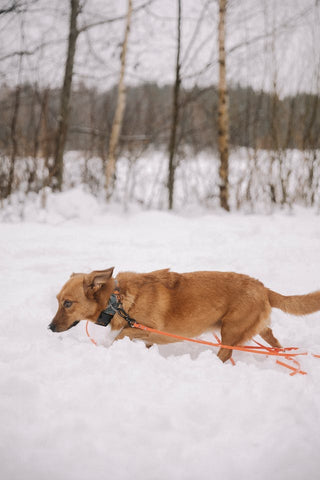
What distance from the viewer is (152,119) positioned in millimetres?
12516

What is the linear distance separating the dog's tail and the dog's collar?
1.67 m

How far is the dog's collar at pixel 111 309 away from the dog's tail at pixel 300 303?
167 cm

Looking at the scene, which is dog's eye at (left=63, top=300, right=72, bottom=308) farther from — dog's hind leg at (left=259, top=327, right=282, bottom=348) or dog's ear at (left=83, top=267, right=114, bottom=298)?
dog's hind leg at (left=259, top=327, right=282, bottom=348)

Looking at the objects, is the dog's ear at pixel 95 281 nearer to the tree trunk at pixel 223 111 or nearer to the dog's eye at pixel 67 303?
the dog's eye at pixel 67 303

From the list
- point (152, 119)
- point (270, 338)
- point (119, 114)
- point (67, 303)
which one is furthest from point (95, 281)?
point (152, 119)

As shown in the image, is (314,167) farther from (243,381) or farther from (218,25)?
(243,381)

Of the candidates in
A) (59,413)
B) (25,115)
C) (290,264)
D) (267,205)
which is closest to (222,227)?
(290,264)

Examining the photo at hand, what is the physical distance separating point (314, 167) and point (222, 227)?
5.09 metres

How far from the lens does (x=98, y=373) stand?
2461 mm

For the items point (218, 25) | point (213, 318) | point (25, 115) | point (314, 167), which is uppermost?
point (218, 25)

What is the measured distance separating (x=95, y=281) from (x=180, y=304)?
0.93m

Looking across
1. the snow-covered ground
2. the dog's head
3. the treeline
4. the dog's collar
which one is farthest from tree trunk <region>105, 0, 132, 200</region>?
the dog's collar

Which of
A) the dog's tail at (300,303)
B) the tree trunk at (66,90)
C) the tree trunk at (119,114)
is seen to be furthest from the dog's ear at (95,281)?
the tree trunk at (119,114)

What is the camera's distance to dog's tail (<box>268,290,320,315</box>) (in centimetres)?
296
